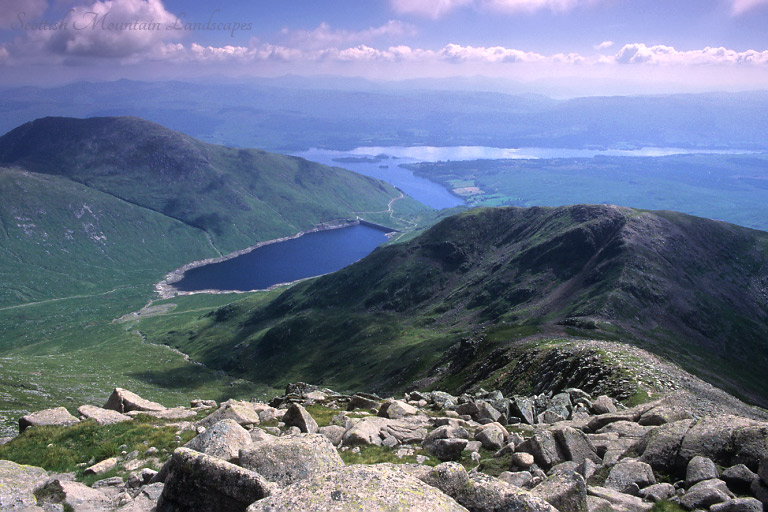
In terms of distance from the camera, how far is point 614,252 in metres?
154

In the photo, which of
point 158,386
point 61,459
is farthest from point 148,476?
point 158,386

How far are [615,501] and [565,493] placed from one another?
9.70ft

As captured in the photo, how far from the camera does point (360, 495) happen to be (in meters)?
13.2

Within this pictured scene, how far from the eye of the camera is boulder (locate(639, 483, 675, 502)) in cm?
1839

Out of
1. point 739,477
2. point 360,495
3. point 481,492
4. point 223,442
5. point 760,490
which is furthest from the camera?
point 223,442

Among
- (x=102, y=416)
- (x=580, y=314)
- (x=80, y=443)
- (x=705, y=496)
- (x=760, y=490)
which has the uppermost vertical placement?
(x=760, y=490)

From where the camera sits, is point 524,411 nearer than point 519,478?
No

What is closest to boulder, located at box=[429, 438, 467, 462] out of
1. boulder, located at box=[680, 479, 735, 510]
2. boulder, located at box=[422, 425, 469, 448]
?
boulder, located at box=[422, 425, 469, 448]

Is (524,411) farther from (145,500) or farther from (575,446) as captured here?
(145,500)

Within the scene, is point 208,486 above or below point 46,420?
above

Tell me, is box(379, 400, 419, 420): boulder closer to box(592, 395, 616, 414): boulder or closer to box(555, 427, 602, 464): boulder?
box(555, 427, 602, 464): boulder

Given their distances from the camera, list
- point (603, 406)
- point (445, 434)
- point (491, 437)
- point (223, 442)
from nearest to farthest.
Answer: point (223, 442)
point (491, 437)
point (445, 434)
point (603, 406)

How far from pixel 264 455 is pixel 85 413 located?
2238 cm

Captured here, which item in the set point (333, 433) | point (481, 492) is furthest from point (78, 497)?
point (481, 492)
